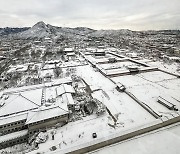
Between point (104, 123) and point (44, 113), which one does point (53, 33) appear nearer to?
point (44, 113)

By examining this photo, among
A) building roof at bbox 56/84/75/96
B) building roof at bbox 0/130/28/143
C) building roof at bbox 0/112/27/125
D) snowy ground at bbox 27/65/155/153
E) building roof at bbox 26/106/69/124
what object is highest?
building roof at bbox 56/84/75/96

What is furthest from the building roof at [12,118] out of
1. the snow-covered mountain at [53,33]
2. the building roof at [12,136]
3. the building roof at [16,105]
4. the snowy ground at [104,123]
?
the snow-covered mountain at [53,33]

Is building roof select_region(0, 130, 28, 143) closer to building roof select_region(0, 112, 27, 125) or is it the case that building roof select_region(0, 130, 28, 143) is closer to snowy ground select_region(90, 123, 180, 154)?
building roof select_region(0, 112, 27, 125)

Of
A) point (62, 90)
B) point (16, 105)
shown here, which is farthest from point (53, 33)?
point (16, 105)

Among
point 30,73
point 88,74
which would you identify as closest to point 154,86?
point 88,74

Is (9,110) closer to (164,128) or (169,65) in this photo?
(164,128)

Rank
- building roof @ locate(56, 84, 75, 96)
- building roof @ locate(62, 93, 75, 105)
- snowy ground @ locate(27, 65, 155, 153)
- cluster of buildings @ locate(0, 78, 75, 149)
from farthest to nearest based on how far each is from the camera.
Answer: building roof @ locate(56, 84, 75, 96)
building roof @ locate(62, 93, 75, 105)
cluster of buildings @ locate(0, 78, 75, 149)
snowy ground @ locate(27, 65, 155, 153)

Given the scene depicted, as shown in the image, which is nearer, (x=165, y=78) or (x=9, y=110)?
(x=9, y=110)

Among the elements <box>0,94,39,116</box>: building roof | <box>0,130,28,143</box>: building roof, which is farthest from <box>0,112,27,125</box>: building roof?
<box>0,130,28,143</box>: building roof

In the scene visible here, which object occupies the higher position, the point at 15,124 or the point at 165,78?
the point at 165,78
